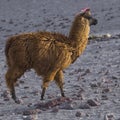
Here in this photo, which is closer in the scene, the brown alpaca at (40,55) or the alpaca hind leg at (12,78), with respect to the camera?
the brown alpaca at (40,55)

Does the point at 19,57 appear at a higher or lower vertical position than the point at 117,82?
higher

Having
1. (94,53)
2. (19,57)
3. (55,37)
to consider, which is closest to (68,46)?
(55,37)

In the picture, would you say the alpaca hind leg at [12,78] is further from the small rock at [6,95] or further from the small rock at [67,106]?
the small rock at [67,106]

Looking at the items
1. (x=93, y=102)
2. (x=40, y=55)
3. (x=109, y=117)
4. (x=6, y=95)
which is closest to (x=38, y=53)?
(x=40, y=55)

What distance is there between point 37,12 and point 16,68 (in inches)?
1153

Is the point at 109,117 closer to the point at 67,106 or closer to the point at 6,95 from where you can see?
the point at 67,106

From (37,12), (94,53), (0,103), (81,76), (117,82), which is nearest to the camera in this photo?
(0,103)

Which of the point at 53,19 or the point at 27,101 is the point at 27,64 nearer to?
the point at 27,101

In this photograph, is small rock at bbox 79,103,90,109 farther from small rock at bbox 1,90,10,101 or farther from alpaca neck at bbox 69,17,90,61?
small rock at bbox 1,90,10,101

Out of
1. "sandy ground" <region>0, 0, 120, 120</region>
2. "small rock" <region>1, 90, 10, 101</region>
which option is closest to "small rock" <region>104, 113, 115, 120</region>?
"sandy ground" <region>0, 0, 120, 120</region>

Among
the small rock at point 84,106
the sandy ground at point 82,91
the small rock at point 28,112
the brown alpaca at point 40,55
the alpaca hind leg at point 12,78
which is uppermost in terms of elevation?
the brown alpaca at point 40,55

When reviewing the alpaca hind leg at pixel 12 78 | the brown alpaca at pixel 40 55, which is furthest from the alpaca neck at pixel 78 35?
the alpaca hind leg at pixel 12 78

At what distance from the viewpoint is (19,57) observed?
36.1 ft

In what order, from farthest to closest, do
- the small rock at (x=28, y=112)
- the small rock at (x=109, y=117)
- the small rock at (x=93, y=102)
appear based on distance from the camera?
the small rock at (x=93, y=102), the small rock at (x=28, y=112), the small rock at (x=109, y=117)
